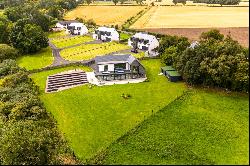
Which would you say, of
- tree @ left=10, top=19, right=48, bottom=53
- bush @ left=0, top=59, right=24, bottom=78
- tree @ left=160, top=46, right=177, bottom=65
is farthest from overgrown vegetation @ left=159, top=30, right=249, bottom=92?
tree @ left=10, top=19, right=48, bottom=53

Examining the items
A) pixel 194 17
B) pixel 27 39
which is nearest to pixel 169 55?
pixel 27 39

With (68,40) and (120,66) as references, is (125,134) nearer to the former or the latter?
(120,66)

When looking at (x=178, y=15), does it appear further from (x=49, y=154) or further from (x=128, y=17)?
(x=49, y=154)

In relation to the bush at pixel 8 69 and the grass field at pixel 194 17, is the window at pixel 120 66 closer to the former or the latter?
the bush at pixel 8 69

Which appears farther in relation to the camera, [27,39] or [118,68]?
[27,39]

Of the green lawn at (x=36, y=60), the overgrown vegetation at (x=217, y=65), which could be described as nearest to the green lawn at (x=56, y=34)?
the green lawn at (x=36, y=60)

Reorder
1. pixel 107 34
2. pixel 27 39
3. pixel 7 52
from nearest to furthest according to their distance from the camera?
pixel 7 52 → pixel 27 39 → pixel 107 34
